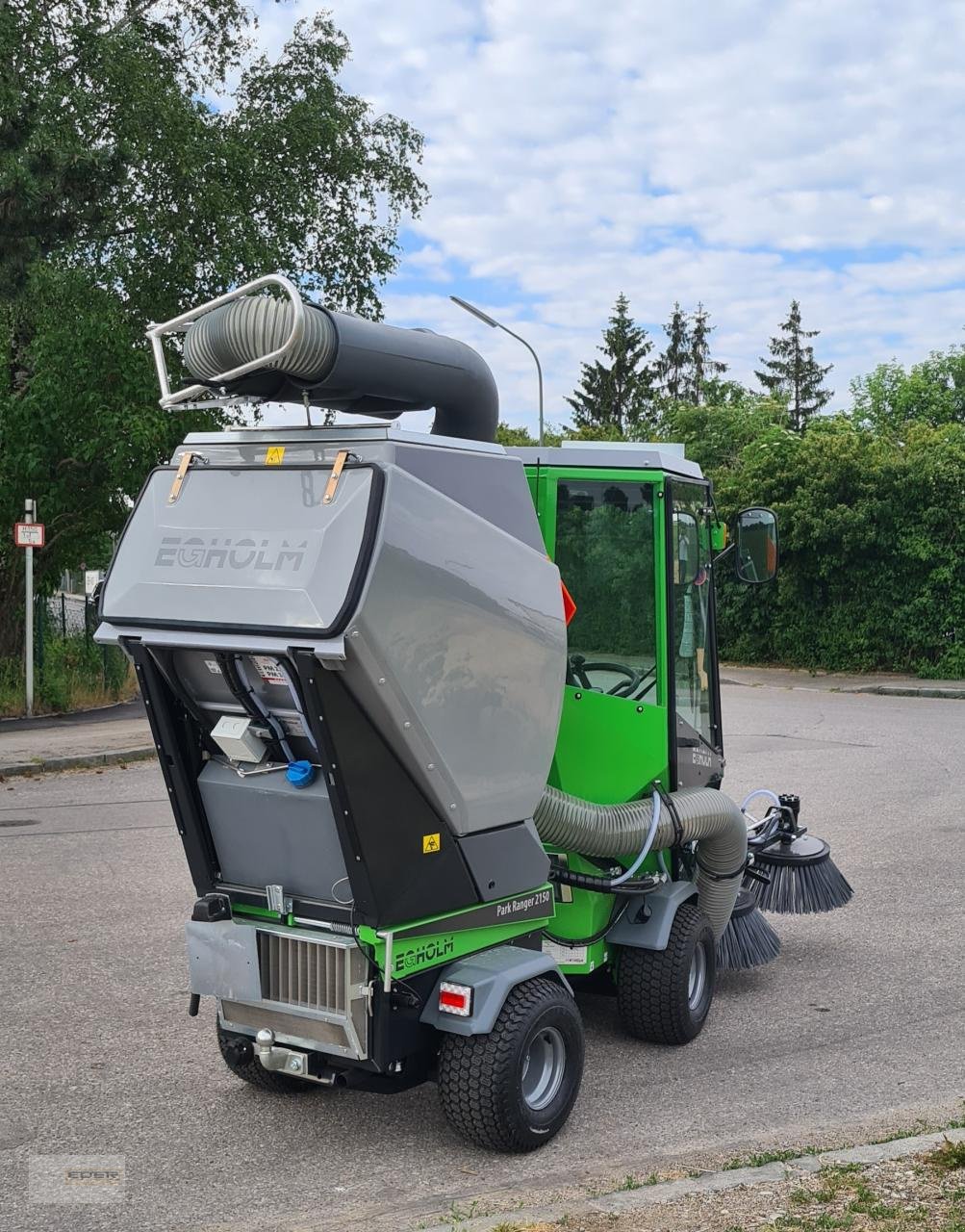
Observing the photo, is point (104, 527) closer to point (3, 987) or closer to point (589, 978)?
point (3, 987)

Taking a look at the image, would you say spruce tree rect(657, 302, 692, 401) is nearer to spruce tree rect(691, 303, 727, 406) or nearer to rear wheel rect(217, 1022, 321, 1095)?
spruce tree rect(691, 303, 727, 406)

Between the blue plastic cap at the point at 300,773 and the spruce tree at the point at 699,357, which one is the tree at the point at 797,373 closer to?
the spruce tree at the point at 699,357

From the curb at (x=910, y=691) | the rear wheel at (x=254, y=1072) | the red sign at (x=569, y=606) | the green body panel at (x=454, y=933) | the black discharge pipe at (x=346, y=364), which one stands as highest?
the black discharge pipe at (x=346, y=364)

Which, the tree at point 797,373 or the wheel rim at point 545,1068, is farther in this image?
the tree at point 797,373

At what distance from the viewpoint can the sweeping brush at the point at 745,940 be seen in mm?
6906

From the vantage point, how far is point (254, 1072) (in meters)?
5.43

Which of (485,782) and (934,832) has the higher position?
(485,782)

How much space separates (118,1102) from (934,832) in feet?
23.7

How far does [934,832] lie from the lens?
34.7 ft

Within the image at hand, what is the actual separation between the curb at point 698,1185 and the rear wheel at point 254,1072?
1231 millimetres

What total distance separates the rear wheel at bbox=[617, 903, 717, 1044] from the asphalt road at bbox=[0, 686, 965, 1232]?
0.12m

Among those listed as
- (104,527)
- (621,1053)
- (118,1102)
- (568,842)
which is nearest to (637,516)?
(568,842)

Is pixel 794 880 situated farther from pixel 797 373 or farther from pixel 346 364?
pixel 797 373

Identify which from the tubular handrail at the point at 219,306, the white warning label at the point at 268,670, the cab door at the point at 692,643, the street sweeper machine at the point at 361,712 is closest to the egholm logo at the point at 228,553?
the street sweeper machine at the point at 361,712
